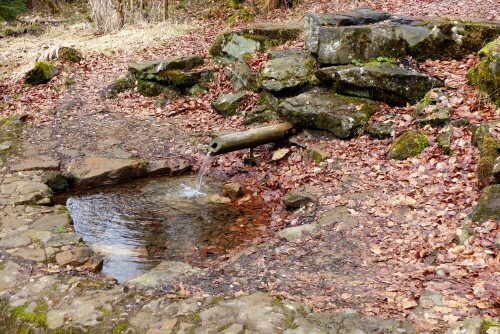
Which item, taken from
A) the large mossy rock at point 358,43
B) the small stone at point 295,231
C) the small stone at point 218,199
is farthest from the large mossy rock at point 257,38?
the small stone at point 295,231

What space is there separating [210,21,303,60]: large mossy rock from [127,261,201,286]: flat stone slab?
313 inches

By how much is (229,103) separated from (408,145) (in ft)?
15.9

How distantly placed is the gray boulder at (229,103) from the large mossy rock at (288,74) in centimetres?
88

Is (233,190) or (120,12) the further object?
(120,12)

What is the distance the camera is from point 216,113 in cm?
1058

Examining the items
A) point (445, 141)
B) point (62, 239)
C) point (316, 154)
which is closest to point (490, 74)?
point (445, 141)

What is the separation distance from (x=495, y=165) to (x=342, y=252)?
2047 millimetres

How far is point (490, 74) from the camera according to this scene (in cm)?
669

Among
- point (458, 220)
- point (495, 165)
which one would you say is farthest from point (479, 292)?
point (495, 165)

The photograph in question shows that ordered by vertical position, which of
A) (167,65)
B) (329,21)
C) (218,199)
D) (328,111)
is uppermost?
(329,21)

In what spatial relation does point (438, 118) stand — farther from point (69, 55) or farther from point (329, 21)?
point (69, 55)

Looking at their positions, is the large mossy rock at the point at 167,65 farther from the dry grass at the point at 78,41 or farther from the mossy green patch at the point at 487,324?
the mossy green patch at the point at 487,324

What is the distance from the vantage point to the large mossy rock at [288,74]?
8.97m

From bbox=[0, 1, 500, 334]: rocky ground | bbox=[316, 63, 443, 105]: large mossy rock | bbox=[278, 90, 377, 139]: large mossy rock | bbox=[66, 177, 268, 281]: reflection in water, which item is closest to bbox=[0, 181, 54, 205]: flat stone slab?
bbox=[0, 1, 500, 334]: rocky ground
